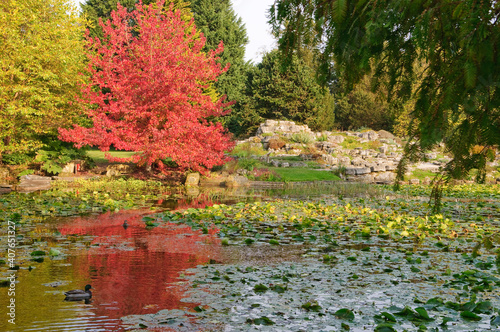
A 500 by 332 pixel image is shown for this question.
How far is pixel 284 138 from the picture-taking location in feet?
92.2

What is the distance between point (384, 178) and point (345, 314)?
18707 millimetres

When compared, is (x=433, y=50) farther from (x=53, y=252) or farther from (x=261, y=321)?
(x=53, y=252)

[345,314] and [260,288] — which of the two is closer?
[345,314]

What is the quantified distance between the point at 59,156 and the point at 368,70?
57.4ft

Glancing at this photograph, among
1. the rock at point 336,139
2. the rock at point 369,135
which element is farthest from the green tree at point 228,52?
the rock at point 369,135

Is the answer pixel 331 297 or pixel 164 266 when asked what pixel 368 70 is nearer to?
pixel 331 297

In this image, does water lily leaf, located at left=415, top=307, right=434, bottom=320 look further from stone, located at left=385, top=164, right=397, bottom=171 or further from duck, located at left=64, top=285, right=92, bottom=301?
stone, located at left=385, top=164, right=397, bottom=171

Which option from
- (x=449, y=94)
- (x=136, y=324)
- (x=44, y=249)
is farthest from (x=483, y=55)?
(x=44, y=249)

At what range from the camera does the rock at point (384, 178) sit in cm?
2069

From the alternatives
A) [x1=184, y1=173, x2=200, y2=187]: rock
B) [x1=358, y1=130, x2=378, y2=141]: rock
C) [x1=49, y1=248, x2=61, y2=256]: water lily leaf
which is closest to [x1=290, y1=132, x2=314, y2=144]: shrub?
[x1=358, y1=130, x2=378, y2=141]: rock

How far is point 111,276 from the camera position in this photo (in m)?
4.65

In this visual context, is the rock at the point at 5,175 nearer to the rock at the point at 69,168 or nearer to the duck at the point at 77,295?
the rock at the point at 69,168

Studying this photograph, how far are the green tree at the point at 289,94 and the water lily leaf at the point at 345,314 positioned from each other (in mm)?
28660

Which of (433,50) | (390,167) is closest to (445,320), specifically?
(433,50)
